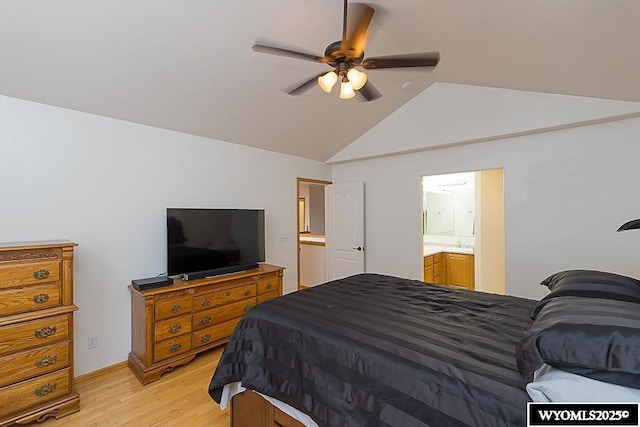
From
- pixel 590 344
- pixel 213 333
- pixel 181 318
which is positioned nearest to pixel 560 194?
pixel 590 344

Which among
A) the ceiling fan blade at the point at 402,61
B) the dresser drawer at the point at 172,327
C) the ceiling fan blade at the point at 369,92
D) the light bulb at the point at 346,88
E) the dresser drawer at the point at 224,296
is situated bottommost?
the dresser drawer at the point at 172,327

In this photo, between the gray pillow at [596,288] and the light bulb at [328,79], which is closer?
the gray pillow at [596,288]

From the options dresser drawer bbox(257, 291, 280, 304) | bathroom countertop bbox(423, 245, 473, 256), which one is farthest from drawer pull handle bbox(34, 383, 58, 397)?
bathroom countertop bbox(423, 245, 473, 256)

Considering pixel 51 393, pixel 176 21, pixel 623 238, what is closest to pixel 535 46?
pixel 623 238

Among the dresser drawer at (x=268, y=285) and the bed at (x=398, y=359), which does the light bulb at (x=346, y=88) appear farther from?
the dresser drawer at (x=268, y=285)

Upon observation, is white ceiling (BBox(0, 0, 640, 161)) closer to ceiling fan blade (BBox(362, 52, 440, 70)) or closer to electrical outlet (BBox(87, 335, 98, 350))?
ceiling fan blade (BBox(362, 52, 440, 70))

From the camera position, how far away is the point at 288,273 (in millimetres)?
4582

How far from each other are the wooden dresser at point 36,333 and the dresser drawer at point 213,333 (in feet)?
3.13

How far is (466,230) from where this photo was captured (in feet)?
18.7

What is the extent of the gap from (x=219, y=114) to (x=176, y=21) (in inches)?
46.2

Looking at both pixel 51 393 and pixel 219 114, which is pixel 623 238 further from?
pixel 51 393

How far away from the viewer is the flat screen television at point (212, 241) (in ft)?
9.84

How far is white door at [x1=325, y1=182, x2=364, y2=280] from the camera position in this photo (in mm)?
4730

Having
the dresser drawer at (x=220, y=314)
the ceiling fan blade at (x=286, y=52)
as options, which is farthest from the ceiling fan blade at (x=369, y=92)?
the dresser drawer at (x=220, y=314)
